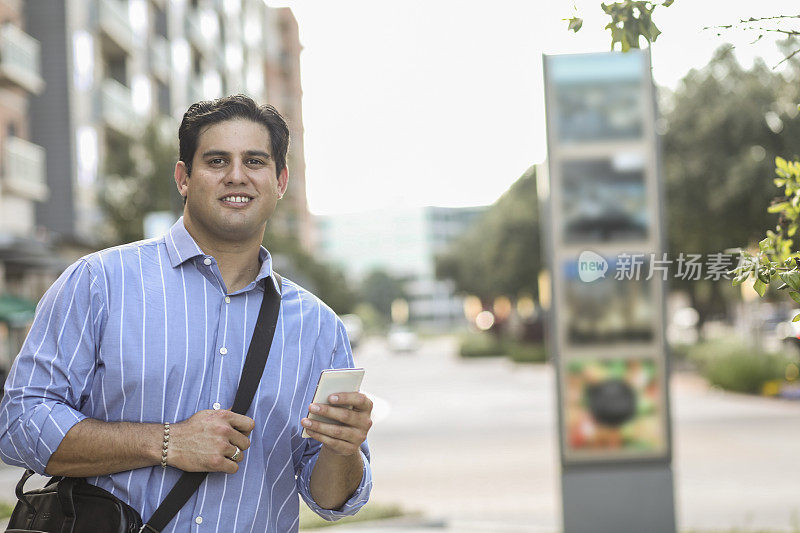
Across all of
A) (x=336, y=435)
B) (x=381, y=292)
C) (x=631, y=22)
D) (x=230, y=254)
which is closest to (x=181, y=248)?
(x=230, y=254)

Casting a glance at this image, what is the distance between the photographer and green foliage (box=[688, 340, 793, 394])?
66.5ft

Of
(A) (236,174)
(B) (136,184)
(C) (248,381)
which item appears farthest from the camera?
(B) (136,184)

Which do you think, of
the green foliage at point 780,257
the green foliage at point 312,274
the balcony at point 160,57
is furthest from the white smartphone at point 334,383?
the balcony at point 160,57

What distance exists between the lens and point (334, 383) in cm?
234

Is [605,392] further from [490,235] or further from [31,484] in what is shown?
[490,235]

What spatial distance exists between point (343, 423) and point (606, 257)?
4.61 metres

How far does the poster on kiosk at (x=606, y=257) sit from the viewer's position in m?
6.62

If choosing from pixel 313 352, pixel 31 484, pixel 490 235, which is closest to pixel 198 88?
pixel 490 235

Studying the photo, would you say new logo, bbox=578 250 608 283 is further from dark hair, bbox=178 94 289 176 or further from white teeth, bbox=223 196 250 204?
white teeth, bbox=223 196 250 204

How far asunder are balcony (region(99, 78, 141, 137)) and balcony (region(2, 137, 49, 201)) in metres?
3.53

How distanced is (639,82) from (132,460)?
17.0 feet

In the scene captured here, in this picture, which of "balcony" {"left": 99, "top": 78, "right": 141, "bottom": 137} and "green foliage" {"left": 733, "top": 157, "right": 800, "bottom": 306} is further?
"balcony" {"left": 99, "top": 78, "right": 141, "bottom": 137}

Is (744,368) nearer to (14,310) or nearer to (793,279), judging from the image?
(14,310)

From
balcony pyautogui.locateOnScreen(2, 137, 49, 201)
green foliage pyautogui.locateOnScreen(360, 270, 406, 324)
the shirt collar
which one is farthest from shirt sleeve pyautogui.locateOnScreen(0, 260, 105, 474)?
green foliage pyautogui.locateOnScreen(360, 270, 406, 324)
